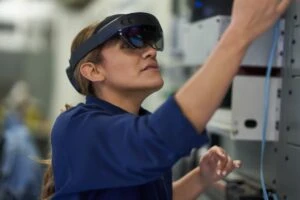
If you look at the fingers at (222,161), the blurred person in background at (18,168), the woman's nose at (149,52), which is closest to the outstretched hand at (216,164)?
the fingers at (222,161)

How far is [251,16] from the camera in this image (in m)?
0.75

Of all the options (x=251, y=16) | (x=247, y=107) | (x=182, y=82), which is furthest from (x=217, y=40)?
(x=182, y=82)

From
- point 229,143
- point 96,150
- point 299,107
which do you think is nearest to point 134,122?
point 96,150

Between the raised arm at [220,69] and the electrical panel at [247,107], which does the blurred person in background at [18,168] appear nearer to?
the electrical panel at [247,107]

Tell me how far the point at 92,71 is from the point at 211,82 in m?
0.34

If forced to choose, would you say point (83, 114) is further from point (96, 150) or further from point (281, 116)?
point (281, 116)

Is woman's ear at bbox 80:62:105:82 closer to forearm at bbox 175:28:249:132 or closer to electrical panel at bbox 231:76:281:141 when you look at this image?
forearm at bbox 175:28:249:132

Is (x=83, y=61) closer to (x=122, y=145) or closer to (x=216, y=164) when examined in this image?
(x=122, y=145)

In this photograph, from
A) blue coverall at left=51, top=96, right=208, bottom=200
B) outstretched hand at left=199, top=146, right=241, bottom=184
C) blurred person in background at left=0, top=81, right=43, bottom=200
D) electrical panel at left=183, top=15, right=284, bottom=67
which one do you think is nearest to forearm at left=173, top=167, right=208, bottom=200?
outstretched hand at left=199, top=146, right=241, bottom=184

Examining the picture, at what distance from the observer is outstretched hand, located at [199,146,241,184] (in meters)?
1.05

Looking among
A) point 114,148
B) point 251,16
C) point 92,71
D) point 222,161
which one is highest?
point 251,16

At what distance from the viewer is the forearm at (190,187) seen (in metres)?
1.19

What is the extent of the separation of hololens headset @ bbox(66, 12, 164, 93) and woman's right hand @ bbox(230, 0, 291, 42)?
25 cm

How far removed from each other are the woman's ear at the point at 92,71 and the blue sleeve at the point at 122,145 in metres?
0.13
